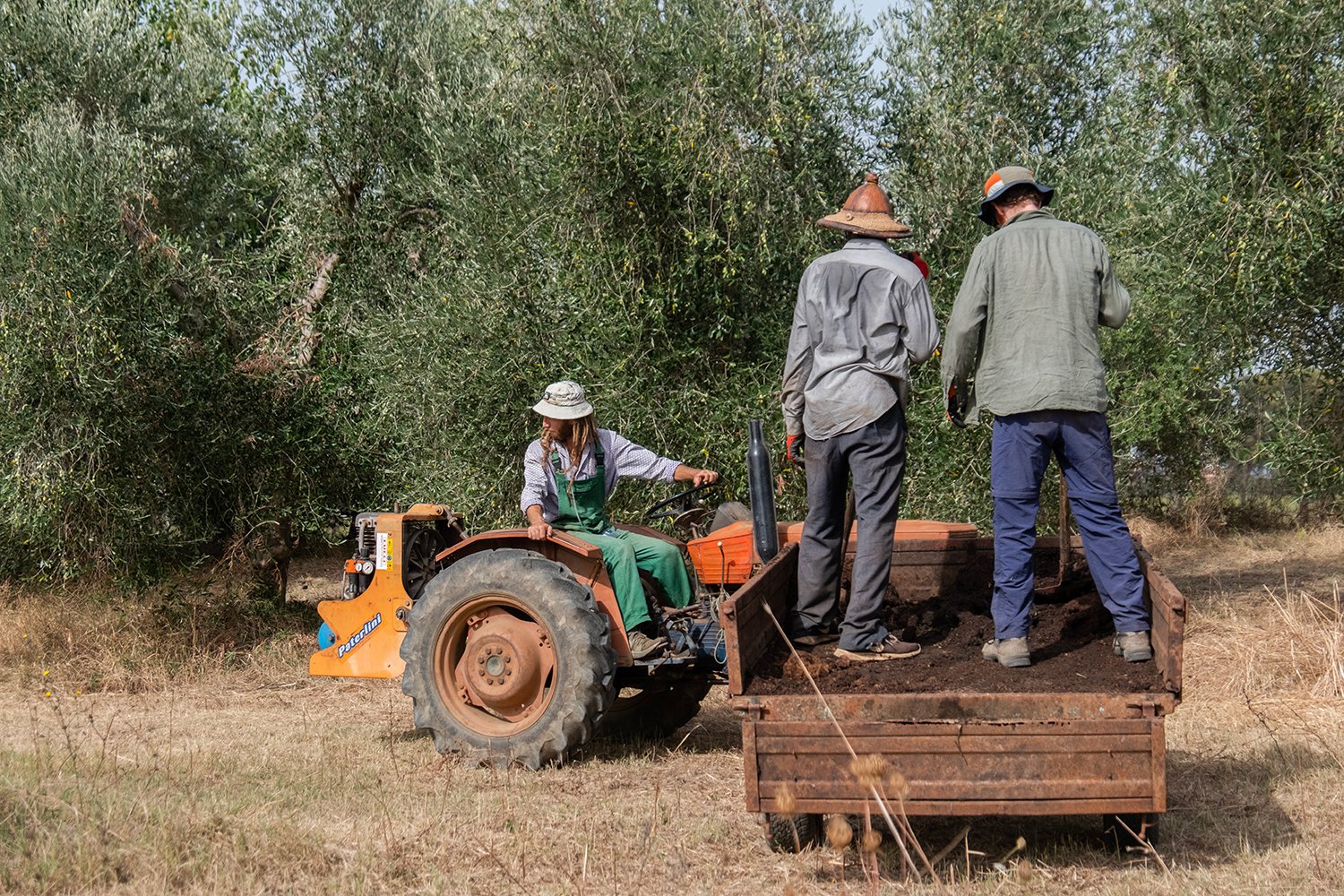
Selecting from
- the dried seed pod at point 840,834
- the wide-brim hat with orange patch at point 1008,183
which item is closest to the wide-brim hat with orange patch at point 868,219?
the wide-brim hat with orange patch at point 1008,183

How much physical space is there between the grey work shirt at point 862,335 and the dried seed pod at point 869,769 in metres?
1.49

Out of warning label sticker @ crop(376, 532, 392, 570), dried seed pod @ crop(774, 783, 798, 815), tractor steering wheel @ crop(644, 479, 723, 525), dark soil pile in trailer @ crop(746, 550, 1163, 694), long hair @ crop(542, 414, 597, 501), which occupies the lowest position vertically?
dried seed pod @ crop(774, 783, 798, 815)

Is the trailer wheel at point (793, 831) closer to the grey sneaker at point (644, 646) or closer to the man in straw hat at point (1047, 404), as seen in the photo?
the man in straw hat at point (1047, 404)

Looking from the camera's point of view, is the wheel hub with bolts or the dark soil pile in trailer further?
the wheel hub with bolts

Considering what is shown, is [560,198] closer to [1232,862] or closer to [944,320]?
[944,320]

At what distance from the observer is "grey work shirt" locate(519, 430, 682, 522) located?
6637 mm

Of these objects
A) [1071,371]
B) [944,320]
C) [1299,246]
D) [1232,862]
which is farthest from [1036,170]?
[1232,862]

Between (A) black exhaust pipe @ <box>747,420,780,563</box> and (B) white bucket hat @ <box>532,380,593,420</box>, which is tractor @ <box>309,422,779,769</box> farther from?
(B) white bucket hat @ <box>532,380,593,420</box>

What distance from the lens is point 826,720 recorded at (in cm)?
430

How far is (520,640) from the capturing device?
6.19m

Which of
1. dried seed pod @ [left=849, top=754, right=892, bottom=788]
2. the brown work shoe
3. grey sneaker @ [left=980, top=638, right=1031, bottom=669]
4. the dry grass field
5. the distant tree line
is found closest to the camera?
dried seed pod @ [left=849, top=754, right=892, bottom=788]

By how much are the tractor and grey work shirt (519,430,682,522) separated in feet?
0.61

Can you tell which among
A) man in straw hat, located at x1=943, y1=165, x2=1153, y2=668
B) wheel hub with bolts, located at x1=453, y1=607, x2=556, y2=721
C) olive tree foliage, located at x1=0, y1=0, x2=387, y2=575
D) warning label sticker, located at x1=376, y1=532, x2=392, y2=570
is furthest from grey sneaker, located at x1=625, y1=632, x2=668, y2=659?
olive tree foliage, located at x1=0, y1=0, x2=387, y2=575

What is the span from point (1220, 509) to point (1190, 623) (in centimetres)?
861
